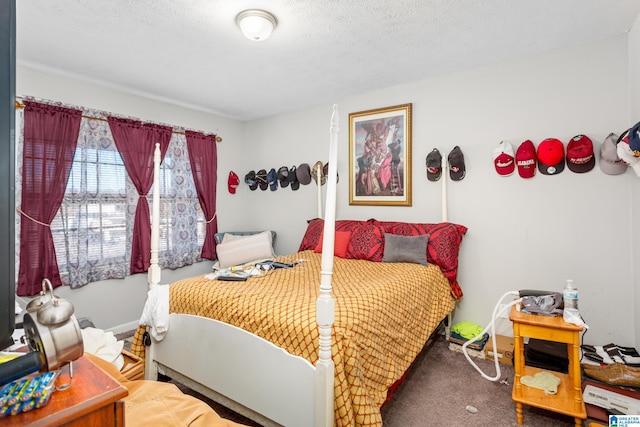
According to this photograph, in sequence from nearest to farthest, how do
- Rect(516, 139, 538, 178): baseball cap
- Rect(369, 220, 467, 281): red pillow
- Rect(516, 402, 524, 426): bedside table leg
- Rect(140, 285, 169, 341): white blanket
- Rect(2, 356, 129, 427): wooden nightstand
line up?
Rect(2, 356, 129, 427): wooden nightstand
Rect(516, 402, 524, 426): bedside table leg
Rect(140, 285, 169, 341): white blanket
Rect(516, 139, 538, 178): baseball cap
Rect(369, 220, 467, 281): red pillow

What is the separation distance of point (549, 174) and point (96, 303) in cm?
424

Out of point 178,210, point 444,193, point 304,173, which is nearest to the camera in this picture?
point 444,193

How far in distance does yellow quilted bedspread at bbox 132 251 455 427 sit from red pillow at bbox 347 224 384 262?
406mm

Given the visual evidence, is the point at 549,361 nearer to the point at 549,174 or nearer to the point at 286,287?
the point at 549,174

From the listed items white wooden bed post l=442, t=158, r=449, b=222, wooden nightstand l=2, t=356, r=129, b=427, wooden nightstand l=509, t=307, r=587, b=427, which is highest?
white wooden bed post l=442, t=158, r=449, b=222

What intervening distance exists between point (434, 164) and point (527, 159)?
747 millimetres

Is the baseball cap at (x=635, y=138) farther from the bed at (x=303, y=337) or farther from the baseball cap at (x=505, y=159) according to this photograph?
the bed at (x=303, y=337)

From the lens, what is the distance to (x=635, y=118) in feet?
7.20

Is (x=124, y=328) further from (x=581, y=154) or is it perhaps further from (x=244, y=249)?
(x=581, y=154)

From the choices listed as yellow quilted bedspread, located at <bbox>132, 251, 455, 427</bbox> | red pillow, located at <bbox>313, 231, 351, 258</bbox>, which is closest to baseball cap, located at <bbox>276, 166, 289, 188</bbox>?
red pillow, located at <bbox>313, 231, 351, 258</bbox>

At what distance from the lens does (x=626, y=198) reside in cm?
233

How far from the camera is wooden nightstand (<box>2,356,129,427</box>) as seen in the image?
65cm

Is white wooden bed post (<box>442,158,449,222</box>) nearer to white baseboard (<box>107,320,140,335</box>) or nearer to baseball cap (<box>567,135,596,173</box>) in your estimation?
baseball cap (<box>567,135,596,173</box>)

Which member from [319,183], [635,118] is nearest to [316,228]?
[319,183]
